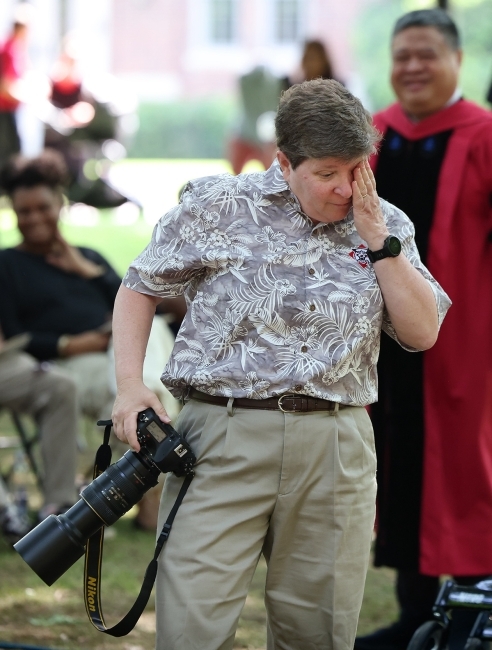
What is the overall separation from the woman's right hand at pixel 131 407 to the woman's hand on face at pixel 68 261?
11.3 ft

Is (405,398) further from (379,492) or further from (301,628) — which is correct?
(301,628)

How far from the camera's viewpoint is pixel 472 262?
3.95 meters

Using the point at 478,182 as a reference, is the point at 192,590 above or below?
below

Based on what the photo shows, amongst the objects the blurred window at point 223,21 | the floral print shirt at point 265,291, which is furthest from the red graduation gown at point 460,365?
the blurred window at point 223,21

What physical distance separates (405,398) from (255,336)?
4.89 feet

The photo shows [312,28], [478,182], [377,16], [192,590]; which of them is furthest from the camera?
[312,28]

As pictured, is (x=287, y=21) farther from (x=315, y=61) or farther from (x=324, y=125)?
(x=324, y=125)

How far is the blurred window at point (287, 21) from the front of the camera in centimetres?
3269

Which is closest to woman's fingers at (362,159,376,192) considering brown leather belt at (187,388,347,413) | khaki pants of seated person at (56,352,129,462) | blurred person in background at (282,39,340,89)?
brown leather belt at (187,388,347,413)

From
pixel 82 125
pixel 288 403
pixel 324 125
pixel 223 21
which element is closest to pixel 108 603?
pixel 288 403

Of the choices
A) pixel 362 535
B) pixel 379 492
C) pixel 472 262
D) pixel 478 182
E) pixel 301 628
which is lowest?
pixel 379 492

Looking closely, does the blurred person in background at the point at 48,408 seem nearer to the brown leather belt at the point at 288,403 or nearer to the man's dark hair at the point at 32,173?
the man's dark hair at the point at 32,173

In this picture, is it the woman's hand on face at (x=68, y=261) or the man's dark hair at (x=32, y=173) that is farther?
the woman's hand on face at (x=68, y=261)

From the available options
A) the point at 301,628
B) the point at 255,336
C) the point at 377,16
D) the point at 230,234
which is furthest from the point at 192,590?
the point at 377,16
